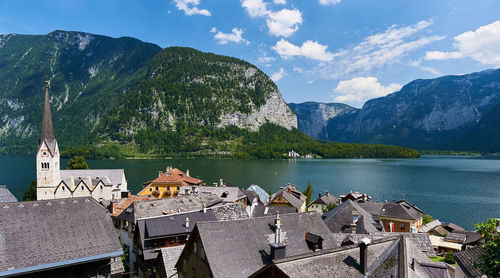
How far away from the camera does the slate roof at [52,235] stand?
608 inches

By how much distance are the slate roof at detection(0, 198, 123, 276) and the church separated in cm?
3825

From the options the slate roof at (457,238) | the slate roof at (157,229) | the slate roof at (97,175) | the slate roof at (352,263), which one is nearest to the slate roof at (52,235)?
the slate roof at (157,229)

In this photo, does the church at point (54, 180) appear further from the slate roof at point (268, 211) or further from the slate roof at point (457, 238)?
the slate roof at point (457, 238)

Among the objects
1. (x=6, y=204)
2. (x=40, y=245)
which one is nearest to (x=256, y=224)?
(x=40, y=245)

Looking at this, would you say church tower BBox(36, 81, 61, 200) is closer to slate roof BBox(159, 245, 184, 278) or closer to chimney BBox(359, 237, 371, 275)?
slate roof BBox(159, 245, 184, 278)

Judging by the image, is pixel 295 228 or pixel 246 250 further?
pixel 295 228

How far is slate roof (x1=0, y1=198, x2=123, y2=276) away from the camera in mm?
15438

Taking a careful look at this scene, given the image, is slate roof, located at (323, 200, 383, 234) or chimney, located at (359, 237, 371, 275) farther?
slate roof, located at (323, 200, 383, 234)

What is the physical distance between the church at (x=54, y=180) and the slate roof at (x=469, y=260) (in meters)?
54.2

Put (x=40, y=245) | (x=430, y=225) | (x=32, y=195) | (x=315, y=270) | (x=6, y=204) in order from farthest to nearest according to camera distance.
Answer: (x=32, y=195)
(x=430, y=225)
(x=6, y=204)
(x=40, y=245)
(x=315, y=270)

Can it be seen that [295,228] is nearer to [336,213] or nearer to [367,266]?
[367,266]

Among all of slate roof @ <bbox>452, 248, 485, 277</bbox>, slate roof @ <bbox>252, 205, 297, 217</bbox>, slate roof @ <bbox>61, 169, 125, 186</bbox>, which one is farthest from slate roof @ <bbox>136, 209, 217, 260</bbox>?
slate roof @ <bbox>61, 169, 125, 186</bbox>

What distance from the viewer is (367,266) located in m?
12.6

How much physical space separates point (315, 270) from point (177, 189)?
63.3 m
